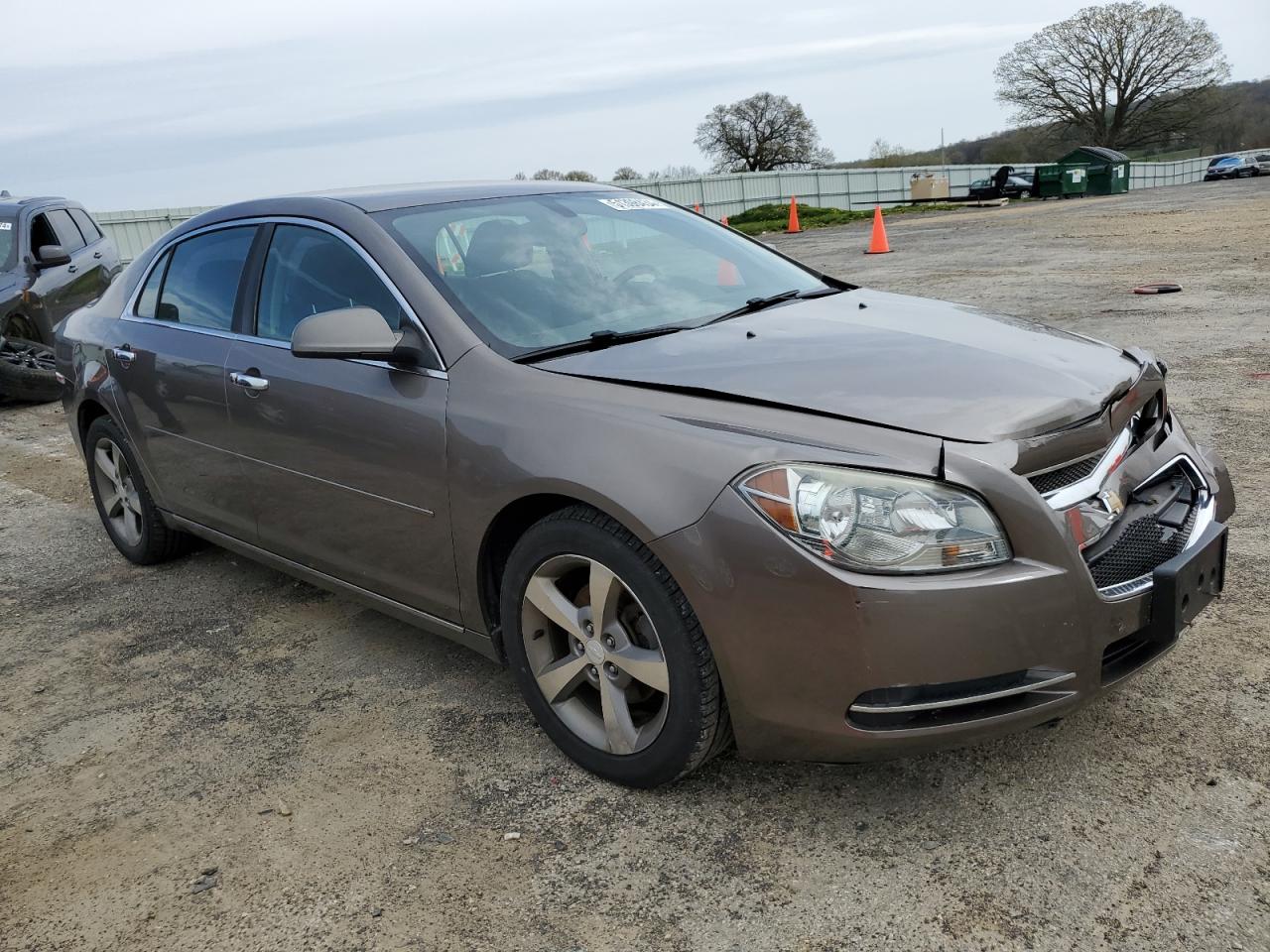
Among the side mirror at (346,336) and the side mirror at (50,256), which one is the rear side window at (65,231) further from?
the side mirror at (346,336)

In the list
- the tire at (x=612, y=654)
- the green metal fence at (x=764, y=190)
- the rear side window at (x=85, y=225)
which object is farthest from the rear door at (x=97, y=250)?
the green metal fence at (x=764, y=190)

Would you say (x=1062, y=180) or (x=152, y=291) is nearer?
(x=152, y=291)

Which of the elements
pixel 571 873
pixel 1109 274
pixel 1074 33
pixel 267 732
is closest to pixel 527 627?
pixel 571 873

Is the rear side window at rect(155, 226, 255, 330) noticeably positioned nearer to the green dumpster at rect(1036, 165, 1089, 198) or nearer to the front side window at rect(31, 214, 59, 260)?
the front side window at rect(31, 214, 59, 260)

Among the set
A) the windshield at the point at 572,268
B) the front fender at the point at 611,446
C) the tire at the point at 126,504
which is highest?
the windshield at the point at 572,268

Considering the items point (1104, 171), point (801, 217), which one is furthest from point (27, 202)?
point (1104, 171)

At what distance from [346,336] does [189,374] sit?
4.40 ft

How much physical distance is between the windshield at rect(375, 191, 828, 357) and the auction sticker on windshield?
0.04 feet

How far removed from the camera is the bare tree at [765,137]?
70.9 meters

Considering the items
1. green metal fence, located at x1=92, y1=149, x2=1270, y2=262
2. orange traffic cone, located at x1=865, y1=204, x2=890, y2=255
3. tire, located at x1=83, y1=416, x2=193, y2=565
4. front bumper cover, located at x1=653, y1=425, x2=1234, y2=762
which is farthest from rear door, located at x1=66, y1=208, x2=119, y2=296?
green metal fence, located at x1=92, y1=149, x2=1270, y2=262

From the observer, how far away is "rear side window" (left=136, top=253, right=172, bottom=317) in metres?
4.62

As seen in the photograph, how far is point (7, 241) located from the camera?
33.2 feet

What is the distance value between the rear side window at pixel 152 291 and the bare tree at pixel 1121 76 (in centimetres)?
6309

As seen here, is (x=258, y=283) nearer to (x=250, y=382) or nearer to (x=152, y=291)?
(x=250, y=382)
